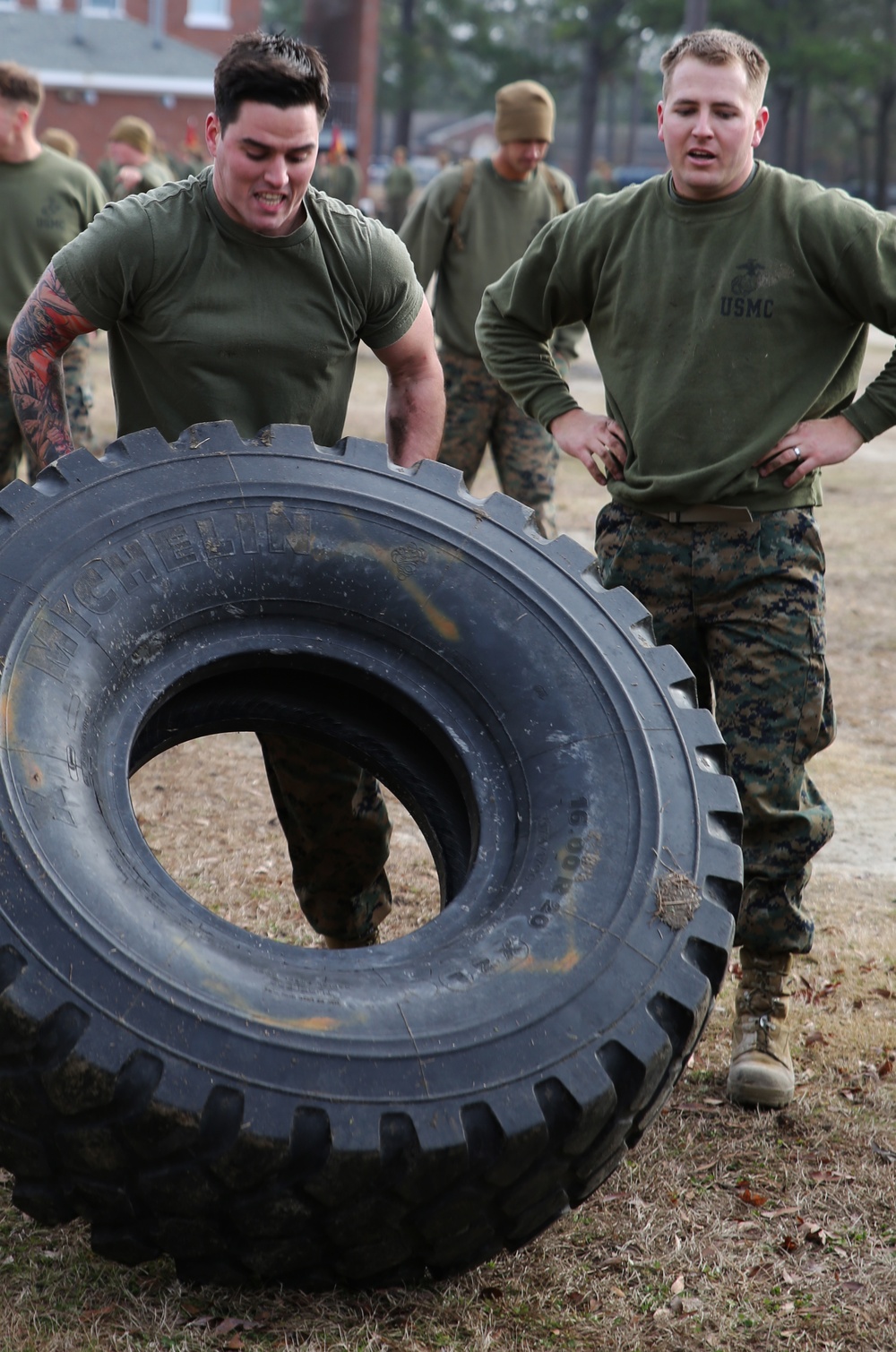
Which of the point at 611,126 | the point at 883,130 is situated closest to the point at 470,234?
the point at 883,130

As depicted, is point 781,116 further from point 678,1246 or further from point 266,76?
point 678,1246

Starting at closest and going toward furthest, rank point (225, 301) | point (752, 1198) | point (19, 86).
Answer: point (752, 1198)
point (225, 301)
point (19, 86)

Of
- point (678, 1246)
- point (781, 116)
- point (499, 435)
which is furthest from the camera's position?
point (781, 116)

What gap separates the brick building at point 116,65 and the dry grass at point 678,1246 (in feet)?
129

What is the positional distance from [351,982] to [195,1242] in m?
0.45

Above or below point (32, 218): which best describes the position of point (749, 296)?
above

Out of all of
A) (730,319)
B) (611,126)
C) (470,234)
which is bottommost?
(611,126)

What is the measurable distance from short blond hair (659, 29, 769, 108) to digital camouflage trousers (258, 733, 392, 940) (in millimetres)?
1745

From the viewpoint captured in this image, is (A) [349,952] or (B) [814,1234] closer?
(A) [349,952]

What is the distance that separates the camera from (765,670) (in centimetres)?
335

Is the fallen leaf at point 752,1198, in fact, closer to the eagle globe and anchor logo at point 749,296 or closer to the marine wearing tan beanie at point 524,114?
the eagle globe and anchor logo at point 749,296

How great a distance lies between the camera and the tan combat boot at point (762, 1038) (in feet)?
10.9

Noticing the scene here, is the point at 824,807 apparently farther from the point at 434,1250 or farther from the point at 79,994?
the point at 79,994

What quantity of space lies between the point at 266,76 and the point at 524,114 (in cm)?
448
